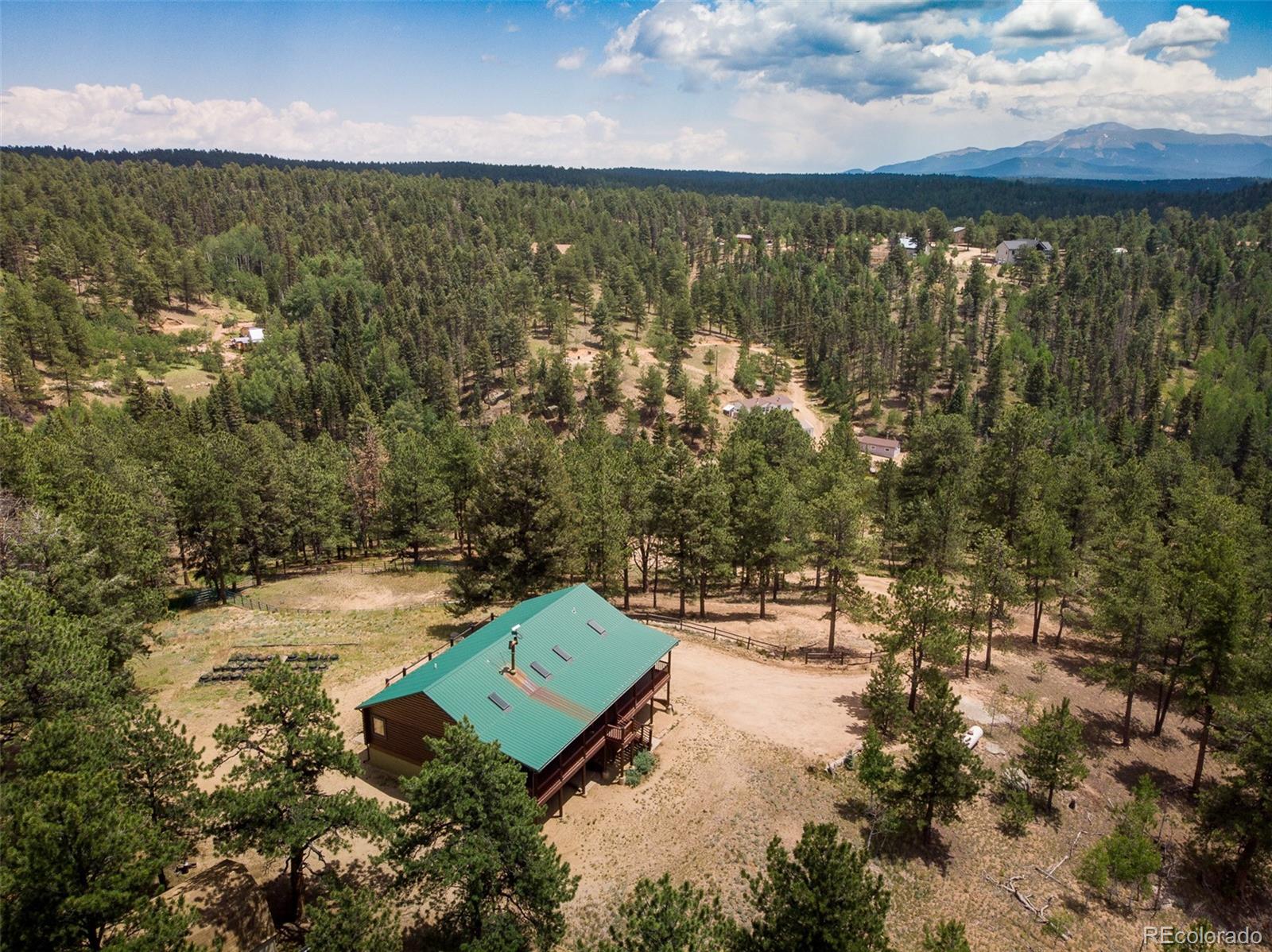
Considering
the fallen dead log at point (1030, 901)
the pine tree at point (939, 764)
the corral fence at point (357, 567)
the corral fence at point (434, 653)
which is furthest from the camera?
the corral fence at point (357, 567)

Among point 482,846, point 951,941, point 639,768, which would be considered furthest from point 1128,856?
point 482,846

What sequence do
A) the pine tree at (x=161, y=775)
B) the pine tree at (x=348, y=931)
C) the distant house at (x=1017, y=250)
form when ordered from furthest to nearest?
the distant house at (x=1017, y=250) < the pine tree at (x=161, y=775) < the pine tree at (x=348, y=931)

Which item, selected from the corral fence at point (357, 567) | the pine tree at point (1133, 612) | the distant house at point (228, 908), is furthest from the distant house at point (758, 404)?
the distant house at point (228, 908)

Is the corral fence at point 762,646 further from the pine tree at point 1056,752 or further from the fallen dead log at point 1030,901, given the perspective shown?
the fallen dead log at point 1030,901

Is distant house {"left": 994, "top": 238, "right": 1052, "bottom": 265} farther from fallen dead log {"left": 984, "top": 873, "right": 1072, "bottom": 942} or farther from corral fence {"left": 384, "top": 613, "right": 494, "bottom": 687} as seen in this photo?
fallen dead log {"left": 984, "top": 873, "right": 1072, "bottom": 942}

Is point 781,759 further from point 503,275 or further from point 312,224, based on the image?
point 312,224

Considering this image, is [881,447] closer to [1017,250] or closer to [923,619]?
[923,619]

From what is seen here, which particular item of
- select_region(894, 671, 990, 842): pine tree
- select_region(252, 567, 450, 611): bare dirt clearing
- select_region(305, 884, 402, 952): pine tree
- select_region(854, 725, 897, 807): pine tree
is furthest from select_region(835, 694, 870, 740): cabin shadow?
select_region(252, 567, 450, 611): bare dirt clearing
